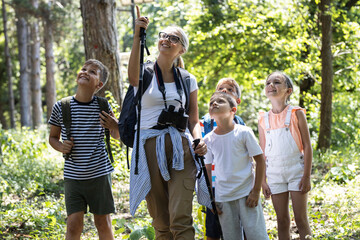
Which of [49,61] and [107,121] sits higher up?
[49,61]

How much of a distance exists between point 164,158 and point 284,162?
1.37m

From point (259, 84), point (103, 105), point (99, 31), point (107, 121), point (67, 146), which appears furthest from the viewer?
point (259, 84)

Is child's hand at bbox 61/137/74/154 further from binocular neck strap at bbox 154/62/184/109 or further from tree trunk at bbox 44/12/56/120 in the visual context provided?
tree trunk at bbox 44/12/56/120

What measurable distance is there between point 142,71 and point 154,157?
0.67 metres

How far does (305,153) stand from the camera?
423 centimetres

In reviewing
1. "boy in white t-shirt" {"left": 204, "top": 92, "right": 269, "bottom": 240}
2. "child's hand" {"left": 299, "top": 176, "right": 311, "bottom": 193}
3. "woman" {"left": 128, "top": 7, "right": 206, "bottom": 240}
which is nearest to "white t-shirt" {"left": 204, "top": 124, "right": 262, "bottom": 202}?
"boy in white t-shirt" {"left": 204, "top": 92, "right": 269, "bottom": 240}

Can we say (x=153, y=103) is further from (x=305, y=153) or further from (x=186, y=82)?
(x=305, y=153)

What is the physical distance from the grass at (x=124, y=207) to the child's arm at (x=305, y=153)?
1.42ft

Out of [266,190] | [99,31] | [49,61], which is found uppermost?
[49,61]

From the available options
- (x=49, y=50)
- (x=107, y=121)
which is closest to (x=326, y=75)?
(x=107, y=121)

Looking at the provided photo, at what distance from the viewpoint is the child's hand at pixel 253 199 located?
374 cm

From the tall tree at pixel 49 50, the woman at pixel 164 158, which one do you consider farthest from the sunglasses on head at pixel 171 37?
the tall tree at pixel 49 50

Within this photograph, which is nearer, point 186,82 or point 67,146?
point 186,82

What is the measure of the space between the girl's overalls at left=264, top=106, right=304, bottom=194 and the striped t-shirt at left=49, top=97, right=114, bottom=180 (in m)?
1.54
